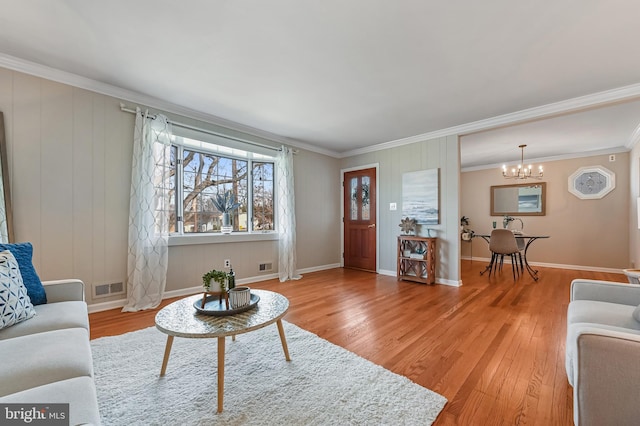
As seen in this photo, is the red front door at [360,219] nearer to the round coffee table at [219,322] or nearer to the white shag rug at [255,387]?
the white shag rug at [255,387]

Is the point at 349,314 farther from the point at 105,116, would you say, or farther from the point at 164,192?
the point at 105,116

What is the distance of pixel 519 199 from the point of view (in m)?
6.02

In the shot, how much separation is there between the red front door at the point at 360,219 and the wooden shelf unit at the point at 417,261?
660 mm

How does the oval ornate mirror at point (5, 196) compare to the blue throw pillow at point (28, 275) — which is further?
the oval ornate mirror at point (5, 196)

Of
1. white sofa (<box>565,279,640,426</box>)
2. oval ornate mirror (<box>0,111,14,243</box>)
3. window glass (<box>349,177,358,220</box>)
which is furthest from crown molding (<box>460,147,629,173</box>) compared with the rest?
oval ornate mirror (<box>0,111,14,243</box>)

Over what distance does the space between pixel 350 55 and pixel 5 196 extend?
327cm

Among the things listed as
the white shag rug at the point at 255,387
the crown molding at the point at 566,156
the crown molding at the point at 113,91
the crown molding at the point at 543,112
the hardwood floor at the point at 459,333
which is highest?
the crown molding at the point at 113,91

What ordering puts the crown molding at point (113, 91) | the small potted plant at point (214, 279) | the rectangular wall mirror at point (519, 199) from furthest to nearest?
1. the rectangular wall mirror at point (519, 199)
2. the crown molding at point (113, 91)
3. the small potted plant at point (214, 279)

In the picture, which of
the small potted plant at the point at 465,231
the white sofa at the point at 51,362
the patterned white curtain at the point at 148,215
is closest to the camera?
the white sofa at the point at 51,362

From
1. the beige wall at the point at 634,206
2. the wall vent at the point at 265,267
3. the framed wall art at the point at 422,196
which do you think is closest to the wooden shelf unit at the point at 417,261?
the framed wall art at the point at 422,196

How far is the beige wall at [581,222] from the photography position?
490 centimetres

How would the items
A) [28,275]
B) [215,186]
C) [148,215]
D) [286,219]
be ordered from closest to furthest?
1. [28,275]
2. [148,215]
3. [215,186]
4. [286,219]

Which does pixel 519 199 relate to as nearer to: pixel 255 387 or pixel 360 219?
pixel 360 219

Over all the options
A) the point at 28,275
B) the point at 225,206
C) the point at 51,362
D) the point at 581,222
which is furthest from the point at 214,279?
the point at 581,222
